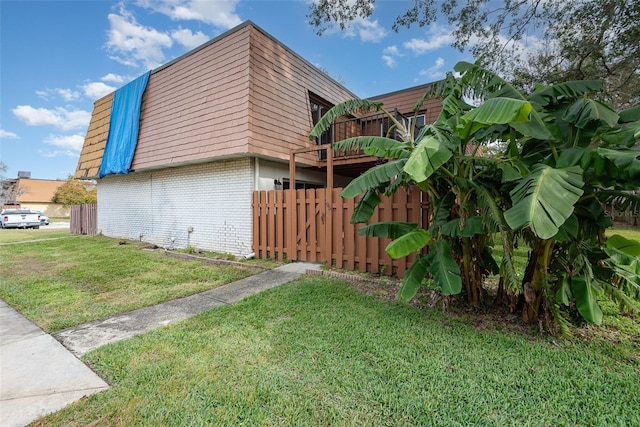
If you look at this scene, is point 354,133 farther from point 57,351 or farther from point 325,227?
point 57,351

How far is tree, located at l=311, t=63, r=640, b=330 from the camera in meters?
2.64

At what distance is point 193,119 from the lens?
900 cm

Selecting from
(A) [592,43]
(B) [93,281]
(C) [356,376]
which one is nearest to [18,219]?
(B) [93,281]

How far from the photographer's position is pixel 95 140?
12.8m

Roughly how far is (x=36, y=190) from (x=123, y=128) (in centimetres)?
4440

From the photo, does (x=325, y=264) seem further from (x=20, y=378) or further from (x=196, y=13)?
(x=196, y=13)

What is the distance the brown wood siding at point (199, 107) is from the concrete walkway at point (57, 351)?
4.39 m

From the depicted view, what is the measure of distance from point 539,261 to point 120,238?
14915mm

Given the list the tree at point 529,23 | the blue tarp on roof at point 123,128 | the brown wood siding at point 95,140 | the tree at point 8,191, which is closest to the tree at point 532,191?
the tree at point 529,23

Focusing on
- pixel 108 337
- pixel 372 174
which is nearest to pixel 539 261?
pixel 372 174

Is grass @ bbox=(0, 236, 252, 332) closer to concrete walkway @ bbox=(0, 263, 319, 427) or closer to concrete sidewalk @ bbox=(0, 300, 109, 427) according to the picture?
concrete walkway @ bbox=(0, 263, 319, 427)

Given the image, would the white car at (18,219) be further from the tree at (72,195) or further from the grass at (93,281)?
the tree at (72,195)

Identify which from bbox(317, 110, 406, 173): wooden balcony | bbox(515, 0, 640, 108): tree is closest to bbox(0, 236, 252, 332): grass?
bbox(317, 110, 406, 173): wooden balcony

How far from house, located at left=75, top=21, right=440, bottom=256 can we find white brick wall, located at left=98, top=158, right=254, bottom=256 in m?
0.03
